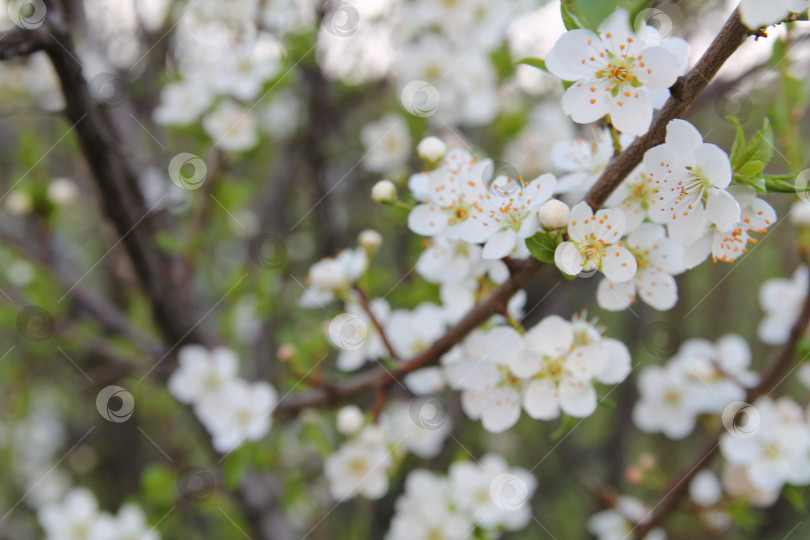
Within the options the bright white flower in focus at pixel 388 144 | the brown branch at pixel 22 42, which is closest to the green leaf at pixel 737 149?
the brown branch at pixel 22 42

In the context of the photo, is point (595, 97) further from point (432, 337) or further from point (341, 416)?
point (341, 416)

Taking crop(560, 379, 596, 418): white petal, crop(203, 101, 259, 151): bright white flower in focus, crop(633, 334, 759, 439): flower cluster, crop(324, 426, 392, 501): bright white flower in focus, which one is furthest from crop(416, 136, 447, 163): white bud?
crop(203, 101, 259, 151): bright white flower in focus

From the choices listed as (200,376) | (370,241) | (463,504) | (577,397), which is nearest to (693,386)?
(463,504)

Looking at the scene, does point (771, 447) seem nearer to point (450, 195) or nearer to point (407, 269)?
point (450, 195)

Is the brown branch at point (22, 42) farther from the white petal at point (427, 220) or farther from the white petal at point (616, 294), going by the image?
the white petal at point (616, 294)

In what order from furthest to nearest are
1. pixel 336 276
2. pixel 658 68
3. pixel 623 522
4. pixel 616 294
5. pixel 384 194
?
pixel 623 522 → pixel 336 276 → pixel 384 194 → pixel 616 294 → pixel 658 68

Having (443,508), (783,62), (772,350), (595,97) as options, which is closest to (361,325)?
(443,508)

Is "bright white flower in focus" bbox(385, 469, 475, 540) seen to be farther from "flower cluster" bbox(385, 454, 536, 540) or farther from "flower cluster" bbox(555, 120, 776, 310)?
"flower cluster" bbox(555, 120, 776, 310)
